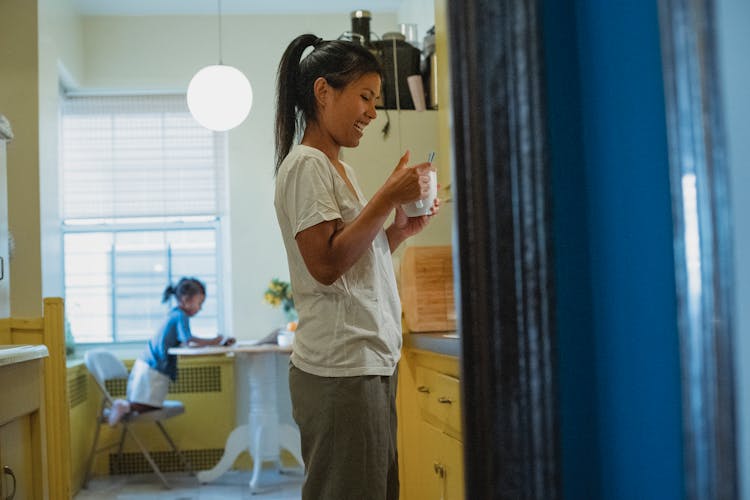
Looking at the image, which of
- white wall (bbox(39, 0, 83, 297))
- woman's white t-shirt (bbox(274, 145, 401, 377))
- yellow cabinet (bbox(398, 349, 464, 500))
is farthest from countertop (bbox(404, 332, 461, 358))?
white wall (bbox(39, 0, 83, 297))

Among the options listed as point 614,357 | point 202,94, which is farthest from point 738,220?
point 202,94

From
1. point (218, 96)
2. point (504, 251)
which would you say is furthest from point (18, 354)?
point (218, 96)

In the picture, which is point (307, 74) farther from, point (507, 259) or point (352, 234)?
point (507, 259)

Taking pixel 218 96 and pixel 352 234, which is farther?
pixel 218 96

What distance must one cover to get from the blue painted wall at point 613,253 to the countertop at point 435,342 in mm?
827

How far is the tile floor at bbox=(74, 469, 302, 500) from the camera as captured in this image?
408 cm

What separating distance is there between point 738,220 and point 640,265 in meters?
0.14

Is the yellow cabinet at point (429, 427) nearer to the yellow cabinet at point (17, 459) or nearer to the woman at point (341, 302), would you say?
the woman at point (341, 302)

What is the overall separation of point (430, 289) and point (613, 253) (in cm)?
151

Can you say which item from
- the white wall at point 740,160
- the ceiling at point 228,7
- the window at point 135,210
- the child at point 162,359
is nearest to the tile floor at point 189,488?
the child at point 162,359

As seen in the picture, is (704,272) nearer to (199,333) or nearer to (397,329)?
(397,329)

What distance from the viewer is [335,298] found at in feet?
4.14

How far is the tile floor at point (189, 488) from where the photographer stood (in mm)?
4082

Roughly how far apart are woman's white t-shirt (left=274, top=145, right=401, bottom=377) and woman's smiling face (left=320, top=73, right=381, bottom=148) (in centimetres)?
6
